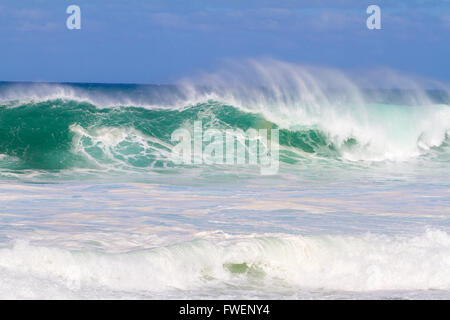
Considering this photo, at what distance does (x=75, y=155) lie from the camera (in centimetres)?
Result: 1595

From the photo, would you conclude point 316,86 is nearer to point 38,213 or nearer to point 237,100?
point 237,100

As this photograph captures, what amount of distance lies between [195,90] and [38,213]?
40.7ft

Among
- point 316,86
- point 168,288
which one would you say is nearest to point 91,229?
point 168,288

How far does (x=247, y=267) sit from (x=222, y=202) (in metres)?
3.37

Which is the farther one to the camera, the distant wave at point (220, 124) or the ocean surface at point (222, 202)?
the distant wave at point (220, 124)

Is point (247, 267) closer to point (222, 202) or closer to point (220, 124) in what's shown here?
point (222, 202)

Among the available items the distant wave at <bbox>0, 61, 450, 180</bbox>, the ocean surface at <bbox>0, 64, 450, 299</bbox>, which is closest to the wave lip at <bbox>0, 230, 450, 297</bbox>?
the ocean surface at <bbox>0, 64, 450, 299</bbox>

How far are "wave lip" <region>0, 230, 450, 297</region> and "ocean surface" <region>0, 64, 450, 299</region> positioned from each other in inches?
0.9

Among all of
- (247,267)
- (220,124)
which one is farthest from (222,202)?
(220,124)

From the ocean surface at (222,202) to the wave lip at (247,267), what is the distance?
23mm

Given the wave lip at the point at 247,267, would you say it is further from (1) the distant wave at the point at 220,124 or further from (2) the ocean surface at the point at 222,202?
(1) the distant wave at the point at 220,124

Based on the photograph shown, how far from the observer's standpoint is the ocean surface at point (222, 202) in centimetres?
702

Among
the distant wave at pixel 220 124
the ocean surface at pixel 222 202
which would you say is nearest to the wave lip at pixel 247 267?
the ocean surface at pixel 222 202

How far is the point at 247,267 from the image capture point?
759 cm
